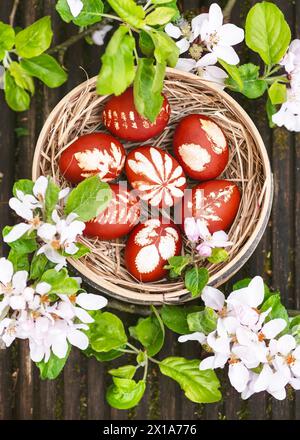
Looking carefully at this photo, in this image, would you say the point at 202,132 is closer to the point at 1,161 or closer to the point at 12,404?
the point at 1,161

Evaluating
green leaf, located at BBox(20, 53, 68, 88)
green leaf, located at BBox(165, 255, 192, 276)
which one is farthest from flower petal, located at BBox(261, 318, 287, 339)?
green leaf, located at BBox(20, 53, 68, 88)

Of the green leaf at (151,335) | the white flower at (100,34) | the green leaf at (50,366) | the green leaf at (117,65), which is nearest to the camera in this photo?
the green leaf at (117,65)

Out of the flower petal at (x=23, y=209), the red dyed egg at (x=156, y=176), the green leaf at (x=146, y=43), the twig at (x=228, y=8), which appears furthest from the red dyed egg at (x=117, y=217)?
the twig at (x=228, y=8)

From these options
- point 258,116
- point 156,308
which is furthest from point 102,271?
point 258,116

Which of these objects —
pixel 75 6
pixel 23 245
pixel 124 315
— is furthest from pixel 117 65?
pixel 124 315

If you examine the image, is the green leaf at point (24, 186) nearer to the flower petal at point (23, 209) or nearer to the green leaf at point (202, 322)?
the flower petal at point (23, 209)

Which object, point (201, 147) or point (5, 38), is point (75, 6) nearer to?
point (5, 38)
